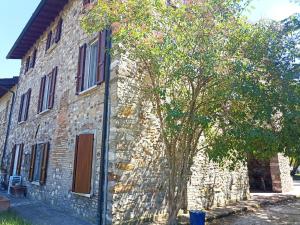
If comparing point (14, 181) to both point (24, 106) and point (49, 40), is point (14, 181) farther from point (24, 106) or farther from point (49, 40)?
point (49, 40)

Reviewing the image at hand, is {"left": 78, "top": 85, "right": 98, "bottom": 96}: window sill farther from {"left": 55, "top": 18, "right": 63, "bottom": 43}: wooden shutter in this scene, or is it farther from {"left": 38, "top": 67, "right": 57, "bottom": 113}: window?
{"left": 55, "top": 18, "right": 63, "bottom": 43}: wooden shutter

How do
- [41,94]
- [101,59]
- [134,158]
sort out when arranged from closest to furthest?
1. [134,158]
2. [101,59]
3. [41,94]

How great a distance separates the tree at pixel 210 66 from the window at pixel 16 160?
25.4 feet

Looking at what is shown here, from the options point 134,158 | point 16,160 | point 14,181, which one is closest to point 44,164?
point 14,181

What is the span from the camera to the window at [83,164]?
6051mm

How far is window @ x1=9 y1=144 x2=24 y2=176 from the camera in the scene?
10.7m

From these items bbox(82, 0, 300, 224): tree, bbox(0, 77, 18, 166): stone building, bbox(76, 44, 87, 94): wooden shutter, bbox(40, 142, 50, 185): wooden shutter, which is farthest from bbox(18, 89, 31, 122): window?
bbox(82, 0, 300, 224): tree

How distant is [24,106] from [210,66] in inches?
403

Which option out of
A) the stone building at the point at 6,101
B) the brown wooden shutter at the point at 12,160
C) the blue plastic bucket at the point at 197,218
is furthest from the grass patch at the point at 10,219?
the stone building at the point at 6,101

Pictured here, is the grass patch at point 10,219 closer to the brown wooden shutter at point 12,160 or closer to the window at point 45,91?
the window at point 45,91

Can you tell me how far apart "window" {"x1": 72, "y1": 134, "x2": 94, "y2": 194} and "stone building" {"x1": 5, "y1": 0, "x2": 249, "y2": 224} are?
2 centimetres

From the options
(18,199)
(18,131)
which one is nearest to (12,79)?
(18,131)

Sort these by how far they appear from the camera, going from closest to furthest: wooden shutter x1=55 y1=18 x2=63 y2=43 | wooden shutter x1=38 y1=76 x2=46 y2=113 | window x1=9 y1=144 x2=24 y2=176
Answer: wooden shutter x1=55 y1=18 x2=63 y2=43
wooden shutter x1=38 y1=76 x2=46 y2=113
window x1=9 y1=144 x2=24 y2=176

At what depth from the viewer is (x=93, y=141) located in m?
6.15
